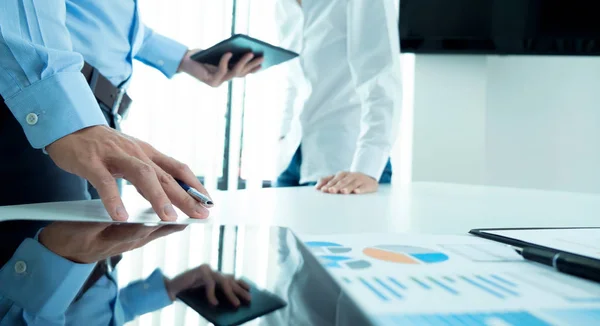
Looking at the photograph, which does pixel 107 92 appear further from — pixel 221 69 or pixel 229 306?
pixel 229 306

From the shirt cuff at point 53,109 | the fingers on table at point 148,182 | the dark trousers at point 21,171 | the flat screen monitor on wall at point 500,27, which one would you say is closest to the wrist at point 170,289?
the fingers on table at point 148,182

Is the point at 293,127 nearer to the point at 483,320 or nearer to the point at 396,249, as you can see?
the point at 396,249

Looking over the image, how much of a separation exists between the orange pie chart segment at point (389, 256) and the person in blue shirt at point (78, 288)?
12 centimetres

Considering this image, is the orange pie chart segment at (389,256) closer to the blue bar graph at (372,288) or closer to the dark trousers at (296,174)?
the blue bar graph at (372,288)

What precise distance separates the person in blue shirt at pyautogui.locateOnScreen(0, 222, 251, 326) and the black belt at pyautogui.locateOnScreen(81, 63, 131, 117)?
0.47m

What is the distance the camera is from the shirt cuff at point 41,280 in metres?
0.22

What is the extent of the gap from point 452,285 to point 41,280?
0.24 meters

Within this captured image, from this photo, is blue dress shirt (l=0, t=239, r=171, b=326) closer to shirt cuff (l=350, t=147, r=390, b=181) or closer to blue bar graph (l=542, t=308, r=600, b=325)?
blue bar graph (l=542, t=308, r=600, b=325)

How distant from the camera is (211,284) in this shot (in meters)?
0.24

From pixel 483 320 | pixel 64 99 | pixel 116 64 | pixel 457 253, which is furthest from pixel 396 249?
pixel 116 64

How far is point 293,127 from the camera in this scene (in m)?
1.28

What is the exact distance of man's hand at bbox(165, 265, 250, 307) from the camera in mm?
223

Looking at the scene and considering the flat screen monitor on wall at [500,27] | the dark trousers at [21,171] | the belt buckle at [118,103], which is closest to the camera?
the dark trousers at [21,171]

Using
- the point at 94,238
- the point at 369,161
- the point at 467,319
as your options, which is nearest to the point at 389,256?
the point at 467,319
